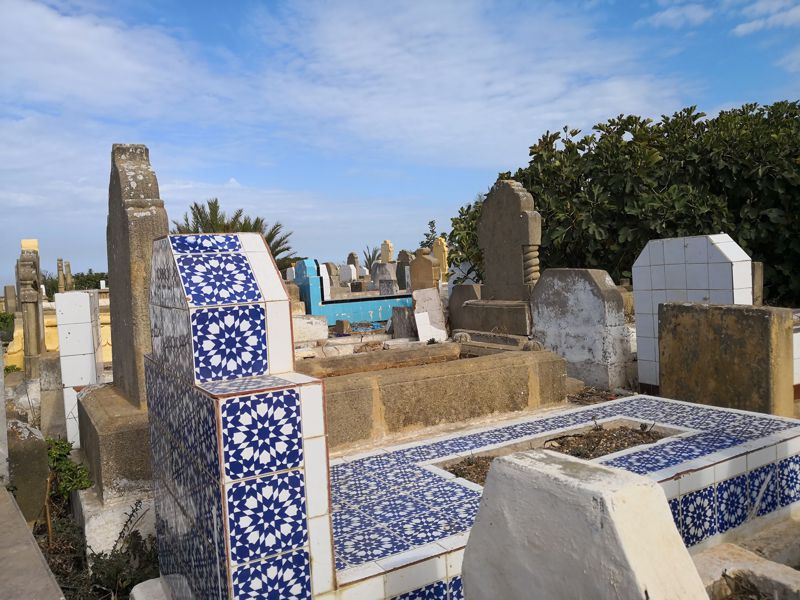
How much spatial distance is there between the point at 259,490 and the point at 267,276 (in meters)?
0.70

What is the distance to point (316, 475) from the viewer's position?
197 centimetres

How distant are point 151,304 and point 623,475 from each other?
1957mm

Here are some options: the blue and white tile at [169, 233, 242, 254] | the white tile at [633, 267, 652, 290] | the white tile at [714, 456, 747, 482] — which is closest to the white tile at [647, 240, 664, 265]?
the white tile at [633, 267, 652, 290]

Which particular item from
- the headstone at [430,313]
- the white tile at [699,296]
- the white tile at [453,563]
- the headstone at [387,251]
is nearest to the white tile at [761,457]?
the white tile at [453,563]

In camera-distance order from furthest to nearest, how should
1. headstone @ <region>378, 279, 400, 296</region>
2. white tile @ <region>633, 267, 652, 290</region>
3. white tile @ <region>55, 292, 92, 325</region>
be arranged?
headstone @ <region>378, 279, 400, 296</region> → white tile @ <region>633, 267, 652, 290</region> → white tile @ <region>55, 292, 92, 325</region>

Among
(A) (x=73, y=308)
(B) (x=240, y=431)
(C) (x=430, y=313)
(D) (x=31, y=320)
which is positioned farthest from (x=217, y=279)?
(C) (x=430, y=313)

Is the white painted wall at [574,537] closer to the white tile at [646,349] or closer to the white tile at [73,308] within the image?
the white tile at [73,308]

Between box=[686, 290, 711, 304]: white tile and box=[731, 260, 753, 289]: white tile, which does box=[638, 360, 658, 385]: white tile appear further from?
box=[731, 260, 753, 289]: white tile

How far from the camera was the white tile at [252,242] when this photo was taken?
2.28m

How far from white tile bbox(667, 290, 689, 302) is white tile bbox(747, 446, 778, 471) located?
122 inches

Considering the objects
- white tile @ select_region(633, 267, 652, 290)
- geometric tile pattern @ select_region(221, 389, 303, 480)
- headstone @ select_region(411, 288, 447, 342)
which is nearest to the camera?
geometric tile pattern @ select_region(221, 389, 303, 480)

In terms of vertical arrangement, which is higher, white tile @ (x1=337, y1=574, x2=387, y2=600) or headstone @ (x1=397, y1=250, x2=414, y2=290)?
headstone @ (x1=397, y1=250, x2=414, y2=290)

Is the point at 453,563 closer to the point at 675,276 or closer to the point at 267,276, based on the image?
A: the point at 267,276

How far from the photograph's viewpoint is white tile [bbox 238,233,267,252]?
7.48 ft
